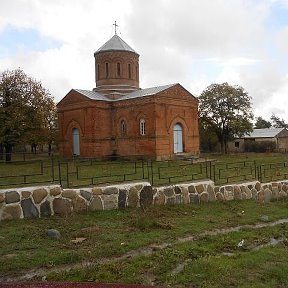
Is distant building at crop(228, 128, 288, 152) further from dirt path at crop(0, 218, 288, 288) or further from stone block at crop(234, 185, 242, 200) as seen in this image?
dirt path at crop(0, 218, 288, 288)

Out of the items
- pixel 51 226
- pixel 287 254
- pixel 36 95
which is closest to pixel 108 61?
pixel 36 95

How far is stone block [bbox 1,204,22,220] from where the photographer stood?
7918 mm

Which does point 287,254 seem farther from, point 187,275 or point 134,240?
point 134,240

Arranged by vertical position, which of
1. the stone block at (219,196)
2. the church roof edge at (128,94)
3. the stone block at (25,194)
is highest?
the church roof edge at (128,94)

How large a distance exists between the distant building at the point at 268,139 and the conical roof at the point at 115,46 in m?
19.0

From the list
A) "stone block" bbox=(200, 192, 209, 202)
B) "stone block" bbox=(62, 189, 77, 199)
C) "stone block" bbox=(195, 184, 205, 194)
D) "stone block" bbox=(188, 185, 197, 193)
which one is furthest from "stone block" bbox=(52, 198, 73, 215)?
"stone block" bbox=(200, 192, 209, 202)

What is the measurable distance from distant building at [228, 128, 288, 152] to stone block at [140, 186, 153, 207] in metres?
33.0

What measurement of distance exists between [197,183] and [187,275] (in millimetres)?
5656

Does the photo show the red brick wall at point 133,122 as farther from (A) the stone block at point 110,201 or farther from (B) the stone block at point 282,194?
(A) the stone block at point 110,201

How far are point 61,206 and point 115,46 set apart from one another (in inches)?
885

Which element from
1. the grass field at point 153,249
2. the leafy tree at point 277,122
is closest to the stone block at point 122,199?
the grass field at point 153,249

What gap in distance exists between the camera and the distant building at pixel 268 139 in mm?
41781

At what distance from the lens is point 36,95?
2572 cm

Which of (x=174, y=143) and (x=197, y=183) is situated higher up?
(x=174, y=143)
